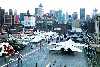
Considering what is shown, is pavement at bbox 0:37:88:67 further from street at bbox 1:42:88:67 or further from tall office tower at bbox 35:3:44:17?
tall office tower at bbox 35:3:44:17

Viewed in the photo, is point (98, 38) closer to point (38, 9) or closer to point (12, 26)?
point (12, 26)

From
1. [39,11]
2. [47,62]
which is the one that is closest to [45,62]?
[47,62]

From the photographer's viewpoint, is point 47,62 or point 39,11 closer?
point 47,62

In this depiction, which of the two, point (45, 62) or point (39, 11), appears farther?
point (39, 11)

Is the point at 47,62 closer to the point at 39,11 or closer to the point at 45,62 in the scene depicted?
the point at 45,62

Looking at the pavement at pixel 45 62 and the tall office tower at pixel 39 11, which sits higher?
the tall office tower at pixel 39 11

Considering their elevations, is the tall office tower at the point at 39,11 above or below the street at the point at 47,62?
above

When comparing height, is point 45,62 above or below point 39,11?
below

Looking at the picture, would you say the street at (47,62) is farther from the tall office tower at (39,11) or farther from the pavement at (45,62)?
the tall office tower at (39,11)

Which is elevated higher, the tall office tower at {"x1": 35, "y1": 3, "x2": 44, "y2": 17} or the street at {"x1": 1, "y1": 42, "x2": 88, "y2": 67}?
the tall office tower at {"x1": 35, "y1": 3, "x2": 44, "y2": 17}

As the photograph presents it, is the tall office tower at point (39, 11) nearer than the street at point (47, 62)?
No

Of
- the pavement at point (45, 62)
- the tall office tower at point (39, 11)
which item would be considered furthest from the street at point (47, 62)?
the tall office tower at point (39, 11)

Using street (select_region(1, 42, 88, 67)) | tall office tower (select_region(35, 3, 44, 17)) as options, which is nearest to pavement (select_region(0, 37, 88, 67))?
street (select_region(1, 42, 88, 67))

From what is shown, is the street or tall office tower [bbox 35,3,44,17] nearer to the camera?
the street
